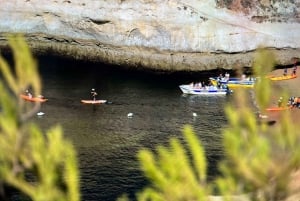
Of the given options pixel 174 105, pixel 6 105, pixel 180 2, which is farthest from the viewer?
pixel 180 2

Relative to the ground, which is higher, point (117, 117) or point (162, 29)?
point (162, 29)

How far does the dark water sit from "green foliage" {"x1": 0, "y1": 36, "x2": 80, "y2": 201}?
17961mm

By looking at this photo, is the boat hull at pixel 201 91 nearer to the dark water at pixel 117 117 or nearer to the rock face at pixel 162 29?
the dark water at pixel 117 117

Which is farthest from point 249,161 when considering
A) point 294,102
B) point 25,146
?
point 294,102

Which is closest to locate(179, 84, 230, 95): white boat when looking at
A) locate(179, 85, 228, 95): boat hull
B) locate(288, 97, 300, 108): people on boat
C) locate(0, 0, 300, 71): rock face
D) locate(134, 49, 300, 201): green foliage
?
locate(179, 85, 228, 95): boat hull

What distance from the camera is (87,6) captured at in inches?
2271

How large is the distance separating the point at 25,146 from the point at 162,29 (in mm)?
49060

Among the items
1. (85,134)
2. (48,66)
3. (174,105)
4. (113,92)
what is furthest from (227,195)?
(48,66)

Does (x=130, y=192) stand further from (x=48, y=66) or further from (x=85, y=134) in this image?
(x=48, y=66)

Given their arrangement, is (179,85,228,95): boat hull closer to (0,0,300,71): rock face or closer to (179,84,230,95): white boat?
(179,84,230,95): white boat

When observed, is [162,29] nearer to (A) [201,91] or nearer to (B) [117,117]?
(A) [201,91]

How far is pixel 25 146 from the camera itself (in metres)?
8.83

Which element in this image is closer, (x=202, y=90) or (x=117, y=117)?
(x=117, y=117)

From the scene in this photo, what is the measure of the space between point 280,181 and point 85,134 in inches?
1089
